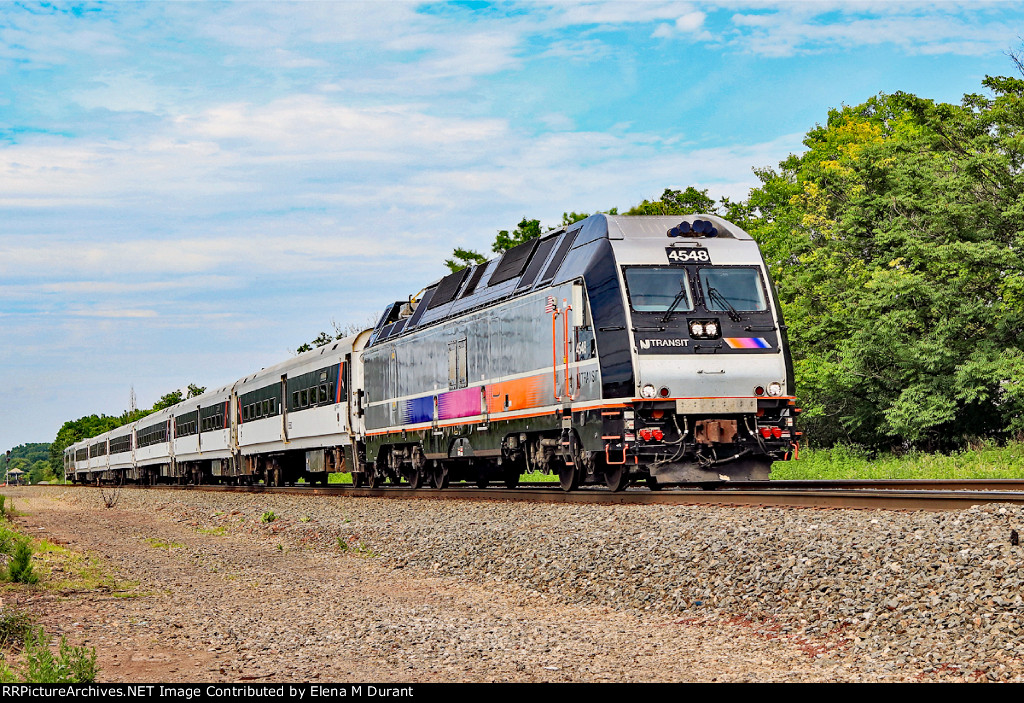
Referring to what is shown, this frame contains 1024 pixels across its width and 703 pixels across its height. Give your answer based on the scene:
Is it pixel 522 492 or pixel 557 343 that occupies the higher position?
pixel 557 343

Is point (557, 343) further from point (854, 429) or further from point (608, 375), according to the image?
point (854, 429)

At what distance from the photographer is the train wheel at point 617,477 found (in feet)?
52.7

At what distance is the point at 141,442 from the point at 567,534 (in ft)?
160

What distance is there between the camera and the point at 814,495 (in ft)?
41.9

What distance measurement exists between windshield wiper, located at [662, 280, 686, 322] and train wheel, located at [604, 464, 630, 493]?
2265mm

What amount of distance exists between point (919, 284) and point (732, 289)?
14.0 m

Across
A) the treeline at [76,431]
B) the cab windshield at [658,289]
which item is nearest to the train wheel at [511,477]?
the cab windshield at [658,289]

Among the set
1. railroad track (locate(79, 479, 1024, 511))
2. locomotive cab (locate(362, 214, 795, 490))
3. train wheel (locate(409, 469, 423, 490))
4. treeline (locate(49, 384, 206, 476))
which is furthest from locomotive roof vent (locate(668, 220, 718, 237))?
treeline (locate(49, 384, 206, 476))

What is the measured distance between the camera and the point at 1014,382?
26.5 metres

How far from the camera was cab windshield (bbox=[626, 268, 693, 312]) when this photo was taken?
1554cm

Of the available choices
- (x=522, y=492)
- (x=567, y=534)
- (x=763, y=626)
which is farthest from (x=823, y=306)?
(x=763, y=626)

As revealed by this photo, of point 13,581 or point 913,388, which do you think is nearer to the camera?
point 13,581

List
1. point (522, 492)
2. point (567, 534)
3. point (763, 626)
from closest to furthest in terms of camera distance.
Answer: point (763, 626)
point (567, 534)
point (522, 492)
